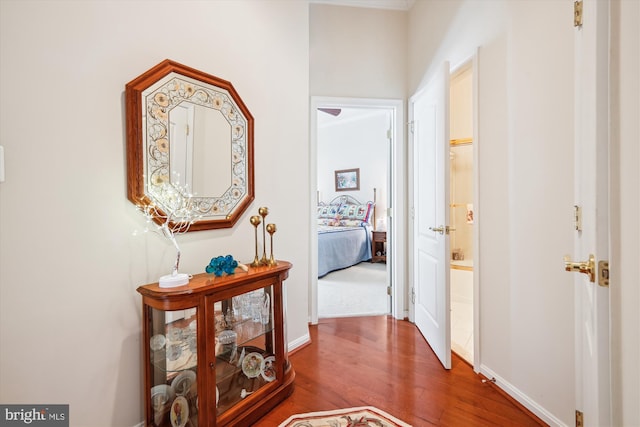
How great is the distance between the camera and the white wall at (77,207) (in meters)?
1.17

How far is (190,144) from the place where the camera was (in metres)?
1.73

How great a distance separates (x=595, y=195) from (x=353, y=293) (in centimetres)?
334

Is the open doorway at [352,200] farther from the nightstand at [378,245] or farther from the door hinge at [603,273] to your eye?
the door hinge at [603,273]

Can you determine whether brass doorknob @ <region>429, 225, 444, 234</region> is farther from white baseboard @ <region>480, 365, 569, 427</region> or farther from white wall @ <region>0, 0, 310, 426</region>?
white wall @ <region>0, 0, 310, 426</region>

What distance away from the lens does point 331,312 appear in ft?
10.9

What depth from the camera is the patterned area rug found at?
5.24ft

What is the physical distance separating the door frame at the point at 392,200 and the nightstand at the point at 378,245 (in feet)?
9.64

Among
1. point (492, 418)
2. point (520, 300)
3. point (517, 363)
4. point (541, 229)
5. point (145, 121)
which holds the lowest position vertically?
point (492, 418)

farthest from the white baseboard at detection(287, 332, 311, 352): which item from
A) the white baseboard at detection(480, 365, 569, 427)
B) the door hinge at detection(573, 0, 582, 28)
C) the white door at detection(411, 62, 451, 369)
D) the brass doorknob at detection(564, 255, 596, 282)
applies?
the door hinge at detection(573, 0, 582, 28)

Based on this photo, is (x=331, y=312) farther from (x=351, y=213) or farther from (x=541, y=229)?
(x=351, y=213)

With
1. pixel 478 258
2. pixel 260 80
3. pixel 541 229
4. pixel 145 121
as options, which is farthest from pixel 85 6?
pixel 478 258

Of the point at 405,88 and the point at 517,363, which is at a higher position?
the point at 405,88

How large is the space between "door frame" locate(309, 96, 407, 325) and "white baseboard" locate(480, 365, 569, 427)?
45.3 inches

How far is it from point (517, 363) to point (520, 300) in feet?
1.25
